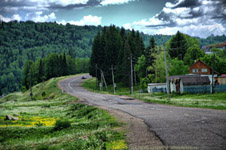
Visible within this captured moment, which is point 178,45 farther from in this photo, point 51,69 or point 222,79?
point 51,69

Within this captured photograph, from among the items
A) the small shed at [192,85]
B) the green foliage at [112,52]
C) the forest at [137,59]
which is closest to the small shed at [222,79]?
the forest at [137,59]

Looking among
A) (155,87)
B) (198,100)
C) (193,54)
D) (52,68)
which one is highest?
(193,54)

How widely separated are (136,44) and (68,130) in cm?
7435

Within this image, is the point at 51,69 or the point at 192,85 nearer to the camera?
the point at 192,85

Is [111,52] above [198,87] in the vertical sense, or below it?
above

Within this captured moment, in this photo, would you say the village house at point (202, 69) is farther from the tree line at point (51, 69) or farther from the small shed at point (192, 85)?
the tree line at point (51, 69)

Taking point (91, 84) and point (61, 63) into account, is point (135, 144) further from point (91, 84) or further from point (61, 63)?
point (61, 63)

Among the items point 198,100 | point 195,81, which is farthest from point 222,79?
point 198,100

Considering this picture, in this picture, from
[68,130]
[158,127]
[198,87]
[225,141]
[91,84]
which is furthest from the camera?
[91,84]

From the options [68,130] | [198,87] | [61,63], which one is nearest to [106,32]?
[61,63]

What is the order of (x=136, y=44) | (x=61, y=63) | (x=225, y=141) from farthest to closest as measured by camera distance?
(x=61, y=63), (x=136, y=44), (x=225, y=141)

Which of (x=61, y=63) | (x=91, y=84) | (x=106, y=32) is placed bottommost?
(x=91, y=84)

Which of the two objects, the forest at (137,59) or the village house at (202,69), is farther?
the village house at (202,69)

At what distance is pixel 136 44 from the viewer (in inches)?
3501
